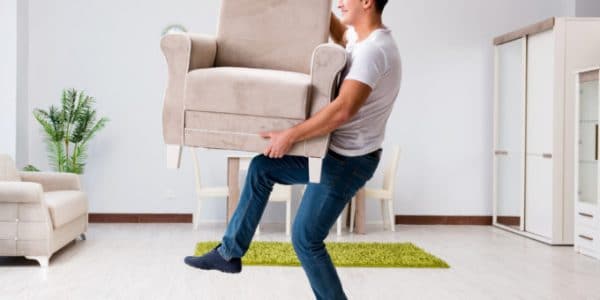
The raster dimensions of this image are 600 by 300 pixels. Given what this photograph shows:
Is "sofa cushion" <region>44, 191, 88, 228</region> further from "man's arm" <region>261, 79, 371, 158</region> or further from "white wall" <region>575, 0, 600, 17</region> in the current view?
"white wall" <region>575, 0, 600, 17</region>

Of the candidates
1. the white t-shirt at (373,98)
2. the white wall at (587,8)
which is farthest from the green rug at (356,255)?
the white wall at (587,8)

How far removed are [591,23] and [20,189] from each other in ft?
16.6

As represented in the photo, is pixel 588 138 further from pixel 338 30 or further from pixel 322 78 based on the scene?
pixel 322 78

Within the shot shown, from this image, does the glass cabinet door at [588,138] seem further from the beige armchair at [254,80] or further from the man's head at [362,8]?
the beige armchair at [254,80]

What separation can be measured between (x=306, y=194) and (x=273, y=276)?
248cm

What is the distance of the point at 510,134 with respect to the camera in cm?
814

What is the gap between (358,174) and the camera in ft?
9.50

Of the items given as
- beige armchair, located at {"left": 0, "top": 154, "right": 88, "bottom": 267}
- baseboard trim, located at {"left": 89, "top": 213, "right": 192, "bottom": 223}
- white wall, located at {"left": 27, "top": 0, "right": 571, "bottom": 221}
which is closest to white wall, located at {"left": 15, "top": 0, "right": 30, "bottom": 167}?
white wall, located at {"left": 27, "top": 0, "right": 571, "bottom": 221}

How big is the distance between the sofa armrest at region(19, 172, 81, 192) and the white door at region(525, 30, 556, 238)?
13.9ft

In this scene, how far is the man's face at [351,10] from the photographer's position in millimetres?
2859

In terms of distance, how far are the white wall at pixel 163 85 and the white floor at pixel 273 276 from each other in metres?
1.32

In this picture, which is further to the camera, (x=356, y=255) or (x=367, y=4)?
(x=356, y=255)

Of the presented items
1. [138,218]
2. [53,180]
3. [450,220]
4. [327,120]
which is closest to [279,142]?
[327,120]

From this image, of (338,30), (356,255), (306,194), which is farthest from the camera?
(356,255)
